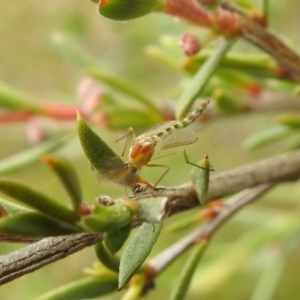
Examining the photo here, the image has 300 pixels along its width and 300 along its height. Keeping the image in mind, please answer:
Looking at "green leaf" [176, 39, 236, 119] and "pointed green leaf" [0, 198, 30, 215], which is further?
"green leaf" [176, 39, 236, 119]

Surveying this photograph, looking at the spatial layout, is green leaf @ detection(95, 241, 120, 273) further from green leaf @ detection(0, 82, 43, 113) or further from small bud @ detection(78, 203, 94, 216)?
green leaf @ detection(0, 82, 43, 113)

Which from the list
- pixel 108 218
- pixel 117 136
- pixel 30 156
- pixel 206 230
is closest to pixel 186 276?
pixel 206 230

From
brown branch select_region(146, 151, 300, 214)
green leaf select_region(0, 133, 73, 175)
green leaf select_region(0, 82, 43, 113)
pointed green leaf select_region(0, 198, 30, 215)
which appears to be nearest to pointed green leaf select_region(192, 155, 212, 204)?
brown branch select_region(146, 151, 300, 214)

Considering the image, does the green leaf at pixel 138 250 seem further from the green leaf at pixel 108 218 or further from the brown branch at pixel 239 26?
the brown branch at pixel 239 26

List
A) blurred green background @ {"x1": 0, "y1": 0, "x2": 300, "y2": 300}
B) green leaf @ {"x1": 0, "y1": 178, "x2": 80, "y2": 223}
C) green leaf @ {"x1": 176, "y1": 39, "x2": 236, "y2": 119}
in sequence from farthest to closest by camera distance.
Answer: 1. blurred green background @ {"x1": 0, "y1": 0, "x2": 300, "y2": 300}
2. green leaf @ {"x1": 176, "y1": 39, "x2": 236, "y2": 119}
3. green leaf @ {"x1": 0, "y1": 178, "x2": 80, "y2": 223}

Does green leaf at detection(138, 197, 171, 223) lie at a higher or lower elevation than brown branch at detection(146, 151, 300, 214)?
higher
